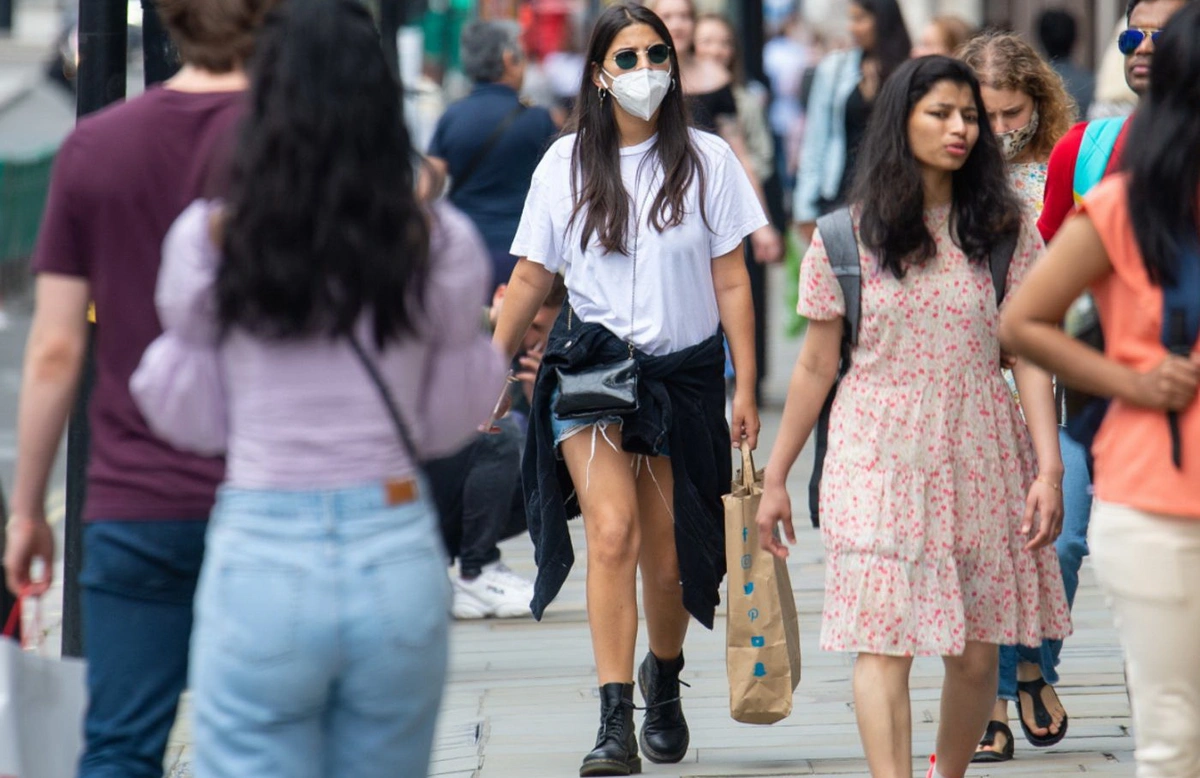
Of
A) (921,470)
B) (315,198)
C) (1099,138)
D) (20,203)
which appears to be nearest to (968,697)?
(921,470)

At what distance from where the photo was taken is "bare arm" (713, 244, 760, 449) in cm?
546

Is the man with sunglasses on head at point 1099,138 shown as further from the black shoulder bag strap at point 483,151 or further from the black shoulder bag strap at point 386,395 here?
the black shoulder bag strap at point 483,151

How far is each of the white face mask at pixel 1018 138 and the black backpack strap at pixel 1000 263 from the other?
1.16 m

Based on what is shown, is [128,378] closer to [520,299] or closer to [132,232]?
[132,232]

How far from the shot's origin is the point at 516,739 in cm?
591

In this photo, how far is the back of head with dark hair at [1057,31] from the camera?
10406 mm

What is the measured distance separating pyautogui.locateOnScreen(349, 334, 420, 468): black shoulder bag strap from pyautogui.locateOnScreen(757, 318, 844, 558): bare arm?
5.39 feet

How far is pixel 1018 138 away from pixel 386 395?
3.14 metres

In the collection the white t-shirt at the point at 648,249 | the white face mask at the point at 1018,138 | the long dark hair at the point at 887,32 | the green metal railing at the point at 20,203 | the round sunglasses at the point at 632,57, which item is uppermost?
the round sunglasses at the point at 632,57

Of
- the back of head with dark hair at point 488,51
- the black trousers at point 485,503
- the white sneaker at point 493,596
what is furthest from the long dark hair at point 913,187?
the back of head with dark hair at point 488,51

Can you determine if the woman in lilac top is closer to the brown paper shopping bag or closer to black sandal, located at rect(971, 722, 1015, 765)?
the brown paper shopping bag

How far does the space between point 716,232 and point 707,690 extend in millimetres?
1603

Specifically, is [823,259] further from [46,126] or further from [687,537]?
[46,126]

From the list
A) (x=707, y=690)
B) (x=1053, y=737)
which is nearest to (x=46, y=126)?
(x=707, y=690)
